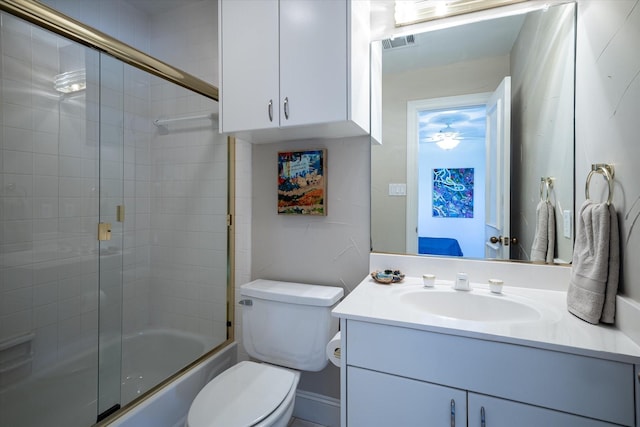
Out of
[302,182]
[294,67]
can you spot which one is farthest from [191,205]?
[294,67]

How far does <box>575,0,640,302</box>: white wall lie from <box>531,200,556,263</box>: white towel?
116 millimetres

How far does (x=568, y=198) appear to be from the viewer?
1.17 m

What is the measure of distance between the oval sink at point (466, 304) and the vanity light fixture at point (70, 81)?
1.84 meters

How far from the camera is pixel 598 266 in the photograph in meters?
0.89

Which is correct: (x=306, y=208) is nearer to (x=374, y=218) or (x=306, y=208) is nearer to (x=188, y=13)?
(x=374, y=218)

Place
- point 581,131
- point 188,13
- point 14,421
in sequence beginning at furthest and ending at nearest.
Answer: point 188,13 < point 14,421 < point 581,131

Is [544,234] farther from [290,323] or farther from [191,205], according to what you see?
[191,205]

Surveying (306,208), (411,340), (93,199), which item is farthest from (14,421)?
(411,340)

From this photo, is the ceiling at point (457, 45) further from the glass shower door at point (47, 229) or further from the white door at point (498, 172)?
the glass shower door at point (47, 229)

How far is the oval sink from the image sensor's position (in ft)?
3.66

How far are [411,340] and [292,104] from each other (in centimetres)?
101

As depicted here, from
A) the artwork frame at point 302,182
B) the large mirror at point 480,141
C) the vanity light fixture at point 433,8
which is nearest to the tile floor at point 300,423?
the large mirror at point 480,141

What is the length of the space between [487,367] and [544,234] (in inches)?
27.1

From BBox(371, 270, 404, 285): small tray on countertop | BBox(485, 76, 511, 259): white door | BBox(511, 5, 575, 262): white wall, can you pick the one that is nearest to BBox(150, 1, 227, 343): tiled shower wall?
BBox(371, 270, 404, 285): small tray on countertop
